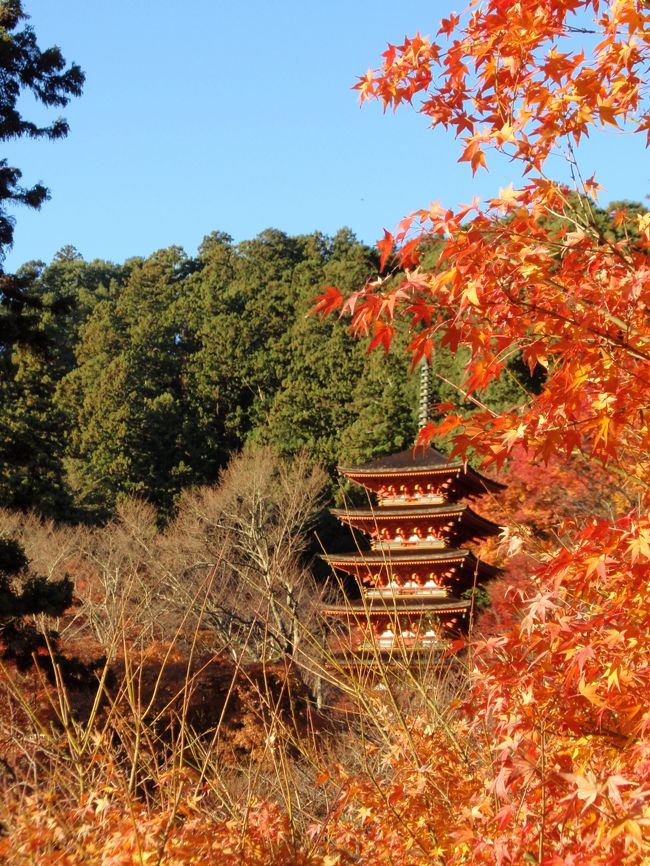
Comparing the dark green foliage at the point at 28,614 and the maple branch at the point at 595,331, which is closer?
the maple branch at the point at 595,331

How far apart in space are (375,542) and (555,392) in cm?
1318

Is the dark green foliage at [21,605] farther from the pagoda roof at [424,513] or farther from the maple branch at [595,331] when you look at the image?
the maple branch at [595,331]

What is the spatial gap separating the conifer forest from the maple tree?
12 mm

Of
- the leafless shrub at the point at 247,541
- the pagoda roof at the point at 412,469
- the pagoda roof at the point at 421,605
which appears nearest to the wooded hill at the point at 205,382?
the leafless shrub at the point at 247,541

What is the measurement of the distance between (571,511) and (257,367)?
72.5ft

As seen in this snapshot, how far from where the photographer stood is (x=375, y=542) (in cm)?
1559

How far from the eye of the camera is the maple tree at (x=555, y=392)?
2463mm

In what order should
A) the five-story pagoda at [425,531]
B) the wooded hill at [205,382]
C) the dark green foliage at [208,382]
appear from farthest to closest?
the wooded hill at [205,382] → the dark green foliage at [208,382] → the five-story pagoda at [425,531]

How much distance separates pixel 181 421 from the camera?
107ft

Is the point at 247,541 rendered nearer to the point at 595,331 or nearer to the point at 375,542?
the point at 375,542

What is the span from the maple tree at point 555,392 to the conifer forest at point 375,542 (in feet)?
0.04

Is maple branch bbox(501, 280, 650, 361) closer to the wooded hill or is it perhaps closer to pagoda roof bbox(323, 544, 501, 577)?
pagoda roof bbox(323, 544, 501, 577)

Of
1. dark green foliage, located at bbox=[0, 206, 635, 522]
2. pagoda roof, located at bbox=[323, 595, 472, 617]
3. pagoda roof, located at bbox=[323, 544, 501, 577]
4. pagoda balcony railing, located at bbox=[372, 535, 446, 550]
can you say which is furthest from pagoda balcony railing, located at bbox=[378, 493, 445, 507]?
dark green foliage, located at bbox=[0, 206, 635, 522]

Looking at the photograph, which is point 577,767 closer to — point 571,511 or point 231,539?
point 571,511
